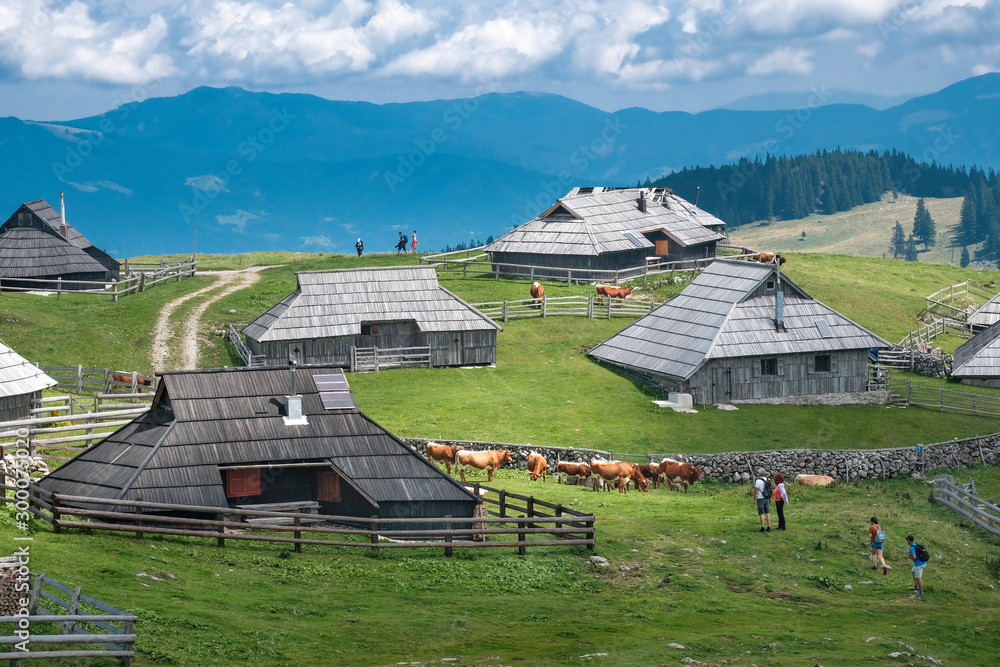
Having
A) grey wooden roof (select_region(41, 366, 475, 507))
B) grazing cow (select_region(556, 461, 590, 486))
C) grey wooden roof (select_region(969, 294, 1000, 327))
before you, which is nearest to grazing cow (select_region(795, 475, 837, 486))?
grazing cow (select_region(556, 461, 590, 486))

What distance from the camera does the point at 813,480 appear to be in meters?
36.5

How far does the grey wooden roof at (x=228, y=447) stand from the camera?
24.9m

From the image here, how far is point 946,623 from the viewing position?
22.8 m

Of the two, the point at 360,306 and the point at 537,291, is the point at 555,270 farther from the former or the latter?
the point at 360,306

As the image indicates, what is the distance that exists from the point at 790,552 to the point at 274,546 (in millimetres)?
11905

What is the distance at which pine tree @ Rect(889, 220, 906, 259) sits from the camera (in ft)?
584

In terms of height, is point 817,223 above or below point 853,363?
above

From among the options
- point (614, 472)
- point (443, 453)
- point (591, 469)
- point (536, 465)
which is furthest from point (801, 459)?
point (443, 453)

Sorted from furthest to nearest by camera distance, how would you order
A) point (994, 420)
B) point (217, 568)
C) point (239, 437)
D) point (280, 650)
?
point (994, 420)
point (239, 437)
point (217, 568)
point (280, 650)

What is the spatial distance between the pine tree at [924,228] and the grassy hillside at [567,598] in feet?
556

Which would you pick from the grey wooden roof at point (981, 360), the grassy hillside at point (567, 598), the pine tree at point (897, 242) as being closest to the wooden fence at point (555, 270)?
the grey wooden roof at point (981, 360)

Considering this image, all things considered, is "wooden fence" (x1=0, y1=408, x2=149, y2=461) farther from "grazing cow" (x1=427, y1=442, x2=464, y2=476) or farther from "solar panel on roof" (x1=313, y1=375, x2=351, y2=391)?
"grazing cow" (x1=427, y1=442, x2=464, y2=476)

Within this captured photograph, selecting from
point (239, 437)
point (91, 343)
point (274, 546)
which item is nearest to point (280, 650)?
point (274, 546)

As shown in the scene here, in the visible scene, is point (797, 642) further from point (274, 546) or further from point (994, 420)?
point (994, 420)
